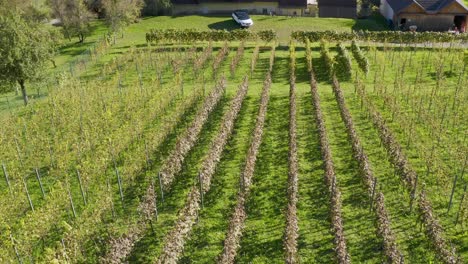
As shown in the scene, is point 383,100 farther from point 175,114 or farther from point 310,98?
point 175,114

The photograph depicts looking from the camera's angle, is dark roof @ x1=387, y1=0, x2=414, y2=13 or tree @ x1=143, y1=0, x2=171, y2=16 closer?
dark roof @ x1=387, y1=0, x2=414, y2=13

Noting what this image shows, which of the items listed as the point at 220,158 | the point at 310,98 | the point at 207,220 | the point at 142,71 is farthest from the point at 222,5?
the point at 207,220

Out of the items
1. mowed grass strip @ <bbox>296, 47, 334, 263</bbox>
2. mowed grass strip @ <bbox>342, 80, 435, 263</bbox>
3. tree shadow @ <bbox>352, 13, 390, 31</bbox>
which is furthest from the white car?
mowed grass strip @ <bbox>342, 80, 435, 263</bbox>

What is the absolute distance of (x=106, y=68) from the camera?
32469 mm

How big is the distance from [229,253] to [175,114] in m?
11.5

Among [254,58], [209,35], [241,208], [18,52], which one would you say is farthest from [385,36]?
[18,52]

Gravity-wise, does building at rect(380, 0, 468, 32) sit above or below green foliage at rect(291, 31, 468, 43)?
above

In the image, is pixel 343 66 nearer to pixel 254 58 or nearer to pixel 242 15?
pixel 254 58

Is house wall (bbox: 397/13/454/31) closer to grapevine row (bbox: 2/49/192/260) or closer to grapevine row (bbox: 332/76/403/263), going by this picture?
grapevine row (bbox: 332/76/403/263)

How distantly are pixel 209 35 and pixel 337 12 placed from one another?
1914cm

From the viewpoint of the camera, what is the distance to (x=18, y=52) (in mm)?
24500

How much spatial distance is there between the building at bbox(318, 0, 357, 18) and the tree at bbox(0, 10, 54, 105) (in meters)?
33.6

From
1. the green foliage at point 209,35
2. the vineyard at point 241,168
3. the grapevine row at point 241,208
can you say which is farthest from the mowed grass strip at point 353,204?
the green foliage at point 209,35

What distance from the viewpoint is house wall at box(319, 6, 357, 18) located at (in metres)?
49.7
